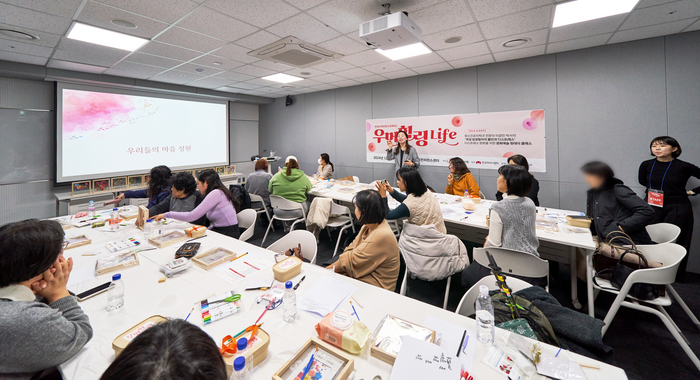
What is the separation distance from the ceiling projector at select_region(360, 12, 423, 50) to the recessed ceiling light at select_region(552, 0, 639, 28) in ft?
4.65

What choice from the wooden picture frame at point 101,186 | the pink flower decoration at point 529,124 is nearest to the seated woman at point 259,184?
the wooden picture frame at point 101,186

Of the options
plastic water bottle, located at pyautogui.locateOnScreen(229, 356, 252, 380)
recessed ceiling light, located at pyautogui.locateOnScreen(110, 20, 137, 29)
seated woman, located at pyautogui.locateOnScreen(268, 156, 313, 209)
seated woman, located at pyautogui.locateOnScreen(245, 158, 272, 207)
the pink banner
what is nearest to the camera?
plastic water bottle, located at pyautogui.locateOnScreen(229, 356, 252, 380)

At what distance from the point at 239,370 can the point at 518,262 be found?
1.83 m

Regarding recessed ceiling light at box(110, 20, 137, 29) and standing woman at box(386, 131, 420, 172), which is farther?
standing woman at box(386, 131, 420, 172)

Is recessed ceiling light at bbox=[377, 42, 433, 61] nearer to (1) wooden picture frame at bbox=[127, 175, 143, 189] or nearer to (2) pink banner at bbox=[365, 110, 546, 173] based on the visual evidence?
(2) pink banner at bbox=[365, 110, 546, 173]

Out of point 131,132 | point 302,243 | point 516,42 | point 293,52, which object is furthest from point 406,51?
point 131,132

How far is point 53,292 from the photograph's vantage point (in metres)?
1.14

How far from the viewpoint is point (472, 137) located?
4.75 m

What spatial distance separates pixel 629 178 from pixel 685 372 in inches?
106

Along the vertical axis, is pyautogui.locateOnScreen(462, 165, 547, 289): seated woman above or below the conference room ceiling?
below

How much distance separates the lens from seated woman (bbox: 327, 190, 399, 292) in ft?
5.86

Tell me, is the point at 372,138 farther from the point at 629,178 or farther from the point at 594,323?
the point at 594,323

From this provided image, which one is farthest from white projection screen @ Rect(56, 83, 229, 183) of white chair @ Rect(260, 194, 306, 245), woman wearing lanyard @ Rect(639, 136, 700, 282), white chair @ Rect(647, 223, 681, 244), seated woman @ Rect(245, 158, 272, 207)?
woman wearing lanyard @ Rect(639, 136, 700, 282)

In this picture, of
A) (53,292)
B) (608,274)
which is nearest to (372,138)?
(608,274)
